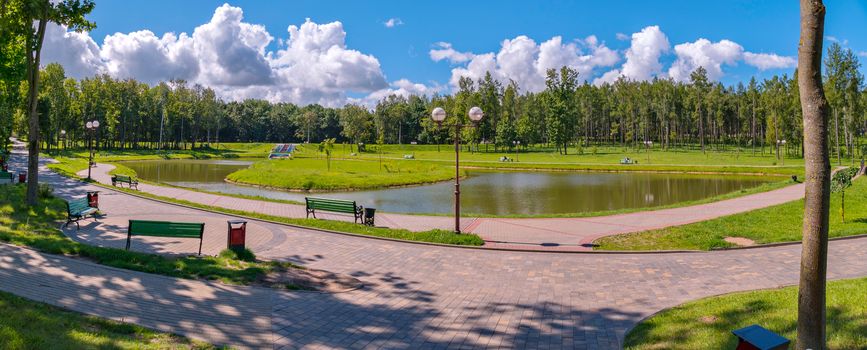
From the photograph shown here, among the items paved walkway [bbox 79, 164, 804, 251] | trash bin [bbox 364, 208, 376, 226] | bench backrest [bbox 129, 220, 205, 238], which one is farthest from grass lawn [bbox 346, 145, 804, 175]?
bench backrest [bbox 129, 220, 205, 238]

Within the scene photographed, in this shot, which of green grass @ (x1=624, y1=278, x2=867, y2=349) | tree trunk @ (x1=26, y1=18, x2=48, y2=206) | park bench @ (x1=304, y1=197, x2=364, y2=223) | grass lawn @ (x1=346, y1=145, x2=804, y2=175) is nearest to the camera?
green grass @ (x1=624, y1=278, x2=867, y2=349)

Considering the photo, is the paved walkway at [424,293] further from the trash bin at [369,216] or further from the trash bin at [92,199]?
the trash bin at [92,199]

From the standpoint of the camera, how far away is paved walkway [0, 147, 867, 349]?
6.84 meters

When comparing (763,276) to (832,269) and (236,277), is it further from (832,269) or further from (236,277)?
(236,277)

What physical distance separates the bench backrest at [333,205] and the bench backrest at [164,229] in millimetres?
6204

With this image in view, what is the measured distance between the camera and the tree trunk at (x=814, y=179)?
15.2ft

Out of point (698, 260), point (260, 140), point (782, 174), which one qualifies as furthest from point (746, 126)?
point (260, 140)

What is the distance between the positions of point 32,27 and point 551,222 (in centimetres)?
2015

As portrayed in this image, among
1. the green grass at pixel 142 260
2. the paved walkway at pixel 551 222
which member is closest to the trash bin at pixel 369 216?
the paved walkway at pixel 551 222

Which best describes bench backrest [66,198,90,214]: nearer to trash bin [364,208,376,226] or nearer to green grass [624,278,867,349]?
trash bin [364,208,376,226]

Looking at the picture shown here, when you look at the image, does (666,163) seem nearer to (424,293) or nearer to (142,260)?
(424,293)

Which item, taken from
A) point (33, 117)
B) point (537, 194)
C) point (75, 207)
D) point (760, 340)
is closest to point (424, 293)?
point (760, 340)

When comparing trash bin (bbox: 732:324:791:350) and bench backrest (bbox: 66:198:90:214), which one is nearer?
trash bin (bbox: 732:324:791:350)

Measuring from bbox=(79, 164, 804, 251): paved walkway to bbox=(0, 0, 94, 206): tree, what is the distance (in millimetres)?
7257
